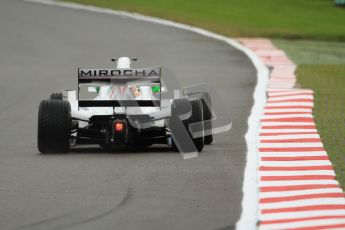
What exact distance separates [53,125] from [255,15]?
32484mm

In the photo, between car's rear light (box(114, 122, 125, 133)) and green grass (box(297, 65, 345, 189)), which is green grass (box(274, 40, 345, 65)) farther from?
car's rear light (box(114, 122, 125, 133))

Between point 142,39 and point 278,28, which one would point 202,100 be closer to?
point 142,39

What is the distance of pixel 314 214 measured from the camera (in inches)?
425

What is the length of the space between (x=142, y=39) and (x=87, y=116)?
2115 cm

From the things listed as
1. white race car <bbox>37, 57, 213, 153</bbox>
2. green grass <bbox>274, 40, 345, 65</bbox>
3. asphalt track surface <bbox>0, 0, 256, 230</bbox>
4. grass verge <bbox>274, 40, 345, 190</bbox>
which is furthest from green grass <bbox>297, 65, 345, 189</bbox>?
white race car <bbox>37, 57, 213, 153</bbox>

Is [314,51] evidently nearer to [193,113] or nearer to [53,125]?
[193,113]

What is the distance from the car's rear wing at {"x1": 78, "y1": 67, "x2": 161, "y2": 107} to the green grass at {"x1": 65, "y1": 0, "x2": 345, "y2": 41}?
77.6 ft

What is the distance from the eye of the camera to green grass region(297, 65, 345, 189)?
1532 centimetres

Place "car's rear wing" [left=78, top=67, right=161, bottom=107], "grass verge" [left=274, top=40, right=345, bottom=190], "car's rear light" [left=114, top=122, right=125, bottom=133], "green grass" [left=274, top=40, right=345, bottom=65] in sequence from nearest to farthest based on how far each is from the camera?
"car's rear light" [left=114, top=122, right=125, bottom=133]
"car's rear wing" [left=78, top=67, right=161, bottom=107]
"grass verge" [left=274, top=40, right=345, bottom=190]
"green grass" [left=274, top=40, right=345, bottom=65]

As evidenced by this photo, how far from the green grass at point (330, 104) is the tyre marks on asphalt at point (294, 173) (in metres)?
0.14

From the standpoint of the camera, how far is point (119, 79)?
15508 millimetres

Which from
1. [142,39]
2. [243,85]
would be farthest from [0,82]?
[142,39]

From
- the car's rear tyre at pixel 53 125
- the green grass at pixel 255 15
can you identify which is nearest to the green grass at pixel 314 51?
the green grass at pixel 255 15

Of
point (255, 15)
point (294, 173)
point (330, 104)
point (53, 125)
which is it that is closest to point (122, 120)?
point (53, 125)
